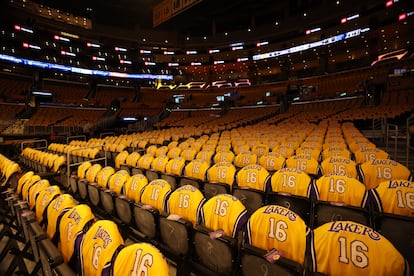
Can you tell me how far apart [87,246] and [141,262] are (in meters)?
0.72

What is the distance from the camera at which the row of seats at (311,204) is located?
227 centimetres

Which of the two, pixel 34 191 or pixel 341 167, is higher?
pixel 341 167

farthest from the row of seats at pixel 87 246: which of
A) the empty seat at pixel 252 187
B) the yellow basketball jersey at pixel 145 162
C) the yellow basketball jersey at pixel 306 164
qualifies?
the yellow basketball jersey at pixel 306 164

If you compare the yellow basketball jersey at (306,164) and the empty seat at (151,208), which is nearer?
the empty seat at (151,208)

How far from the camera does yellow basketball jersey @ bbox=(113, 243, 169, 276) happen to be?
4.62ft

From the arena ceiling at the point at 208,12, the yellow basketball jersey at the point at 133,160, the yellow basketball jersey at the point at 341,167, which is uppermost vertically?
the arena ceiling at the point at 208,12

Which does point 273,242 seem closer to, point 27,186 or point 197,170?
point 197,170

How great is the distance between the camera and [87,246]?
1.91m

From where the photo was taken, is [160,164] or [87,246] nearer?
[87,246]

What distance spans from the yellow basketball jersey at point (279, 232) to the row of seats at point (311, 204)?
0.44 feet

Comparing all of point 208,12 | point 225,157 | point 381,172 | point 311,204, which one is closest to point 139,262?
point 311,204

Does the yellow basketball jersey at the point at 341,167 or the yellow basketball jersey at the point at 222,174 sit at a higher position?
the yellow basketball jersey at the point at 341,167

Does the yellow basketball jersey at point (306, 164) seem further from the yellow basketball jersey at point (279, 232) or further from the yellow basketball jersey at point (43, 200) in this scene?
the yellow basketball jersey at point (43, 200)

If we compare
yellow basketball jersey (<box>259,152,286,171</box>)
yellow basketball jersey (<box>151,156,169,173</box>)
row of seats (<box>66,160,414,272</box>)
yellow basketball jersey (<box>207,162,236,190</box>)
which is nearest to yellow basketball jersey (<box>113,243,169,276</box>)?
row of seats (<box>66,160,414,272</box>)
